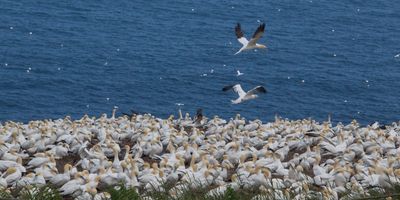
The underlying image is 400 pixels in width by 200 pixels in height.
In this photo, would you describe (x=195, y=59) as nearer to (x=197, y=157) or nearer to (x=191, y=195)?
(x=197, y=157)

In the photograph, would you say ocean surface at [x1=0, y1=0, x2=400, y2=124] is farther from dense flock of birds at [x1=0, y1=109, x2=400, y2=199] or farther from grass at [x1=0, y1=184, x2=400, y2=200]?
grass at [x1=0, y1=184, x2=400, y2=200]

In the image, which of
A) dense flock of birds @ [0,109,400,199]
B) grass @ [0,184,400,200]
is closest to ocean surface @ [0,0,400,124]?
dense flock of birds @ [0,109,400,199]

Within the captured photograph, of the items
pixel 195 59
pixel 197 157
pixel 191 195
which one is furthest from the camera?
pixel 195 59

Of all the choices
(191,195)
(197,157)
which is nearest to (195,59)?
(197,157)

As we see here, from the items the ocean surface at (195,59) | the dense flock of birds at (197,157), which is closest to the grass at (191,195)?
the dense flock of birds at (197,157)

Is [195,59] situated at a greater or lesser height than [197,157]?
lesser

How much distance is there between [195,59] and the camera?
223ft

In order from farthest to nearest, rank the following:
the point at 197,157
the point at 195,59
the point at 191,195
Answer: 1. the point at 195,59
2. the point at 197,157
3. the point at 191,195

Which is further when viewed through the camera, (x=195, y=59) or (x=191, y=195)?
(x=195, y=59)

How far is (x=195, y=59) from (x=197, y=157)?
Answer: 47.9m

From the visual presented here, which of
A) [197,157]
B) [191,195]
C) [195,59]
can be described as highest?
[191,195]

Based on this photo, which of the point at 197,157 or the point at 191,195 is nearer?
the point at 191,195

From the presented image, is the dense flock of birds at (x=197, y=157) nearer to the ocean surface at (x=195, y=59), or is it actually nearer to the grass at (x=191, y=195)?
the grass at (x=191, y=195)

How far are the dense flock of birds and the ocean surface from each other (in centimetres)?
2751
